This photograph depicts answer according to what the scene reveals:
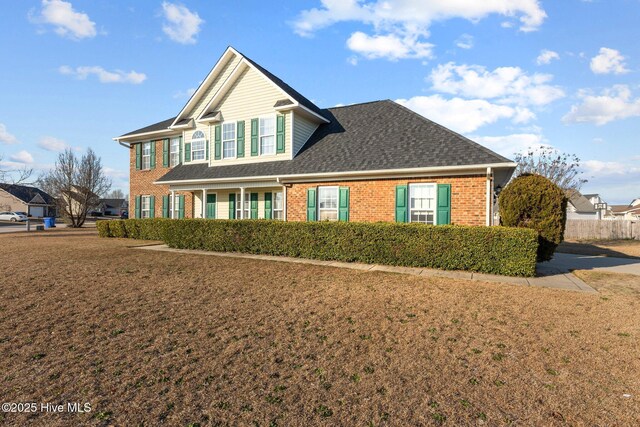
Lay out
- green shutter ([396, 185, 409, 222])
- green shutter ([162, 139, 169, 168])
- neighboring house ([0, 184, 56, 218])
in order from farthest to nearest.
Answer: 1. neighboring house ([0, 184, 56, 218])
2. green shutter ([162, 139, 169, 168])
3. green shutter ([396, 185, 409, 222])

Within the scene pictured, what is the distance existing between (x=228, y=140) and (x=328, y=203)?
6963 millimetres

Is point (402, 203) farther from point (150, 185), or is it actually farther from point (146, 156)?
point (146, 156)

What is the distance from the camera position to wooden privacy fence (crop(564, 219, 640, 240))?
77.2ft

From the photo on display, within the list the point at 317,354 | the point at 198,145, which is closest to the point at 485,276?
the point at 317,354

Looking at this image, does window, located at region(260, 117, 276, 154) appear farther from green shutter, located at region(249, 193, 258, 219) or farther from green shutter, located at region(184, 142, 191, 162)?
green shutter, located at region(184, 142, 191, 162)

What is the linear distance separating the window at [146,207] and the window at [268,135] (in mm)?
9874

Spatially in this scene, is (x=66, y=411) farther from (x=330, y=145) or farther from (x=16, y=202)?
(x=16, y=202)

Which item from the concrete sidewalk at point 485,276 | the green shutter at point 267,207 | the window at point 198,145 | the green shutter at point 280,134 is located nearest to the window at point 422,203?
the concrete sidewalk at point 485,276

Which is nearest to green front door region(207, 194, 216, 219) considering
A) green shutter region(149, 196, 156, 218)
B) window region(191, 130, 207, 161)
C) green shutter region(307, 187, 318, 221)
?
window region(191, 130, 207, 161)

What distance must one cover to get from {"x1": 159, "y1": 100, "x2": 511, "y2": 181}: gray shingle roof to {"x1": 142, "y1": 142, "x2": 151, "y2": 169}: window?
160 inches

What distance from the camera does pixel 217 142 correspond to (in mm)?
16750

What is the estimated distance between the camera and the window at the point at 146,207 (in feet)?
66.6

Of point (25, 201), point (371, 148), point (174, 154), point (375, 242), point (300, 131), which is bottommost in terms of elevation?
point (375, 242)

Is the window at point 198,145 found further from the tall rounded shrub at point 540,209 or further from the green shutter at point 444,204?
the tall rounded shrub at point 540,209
